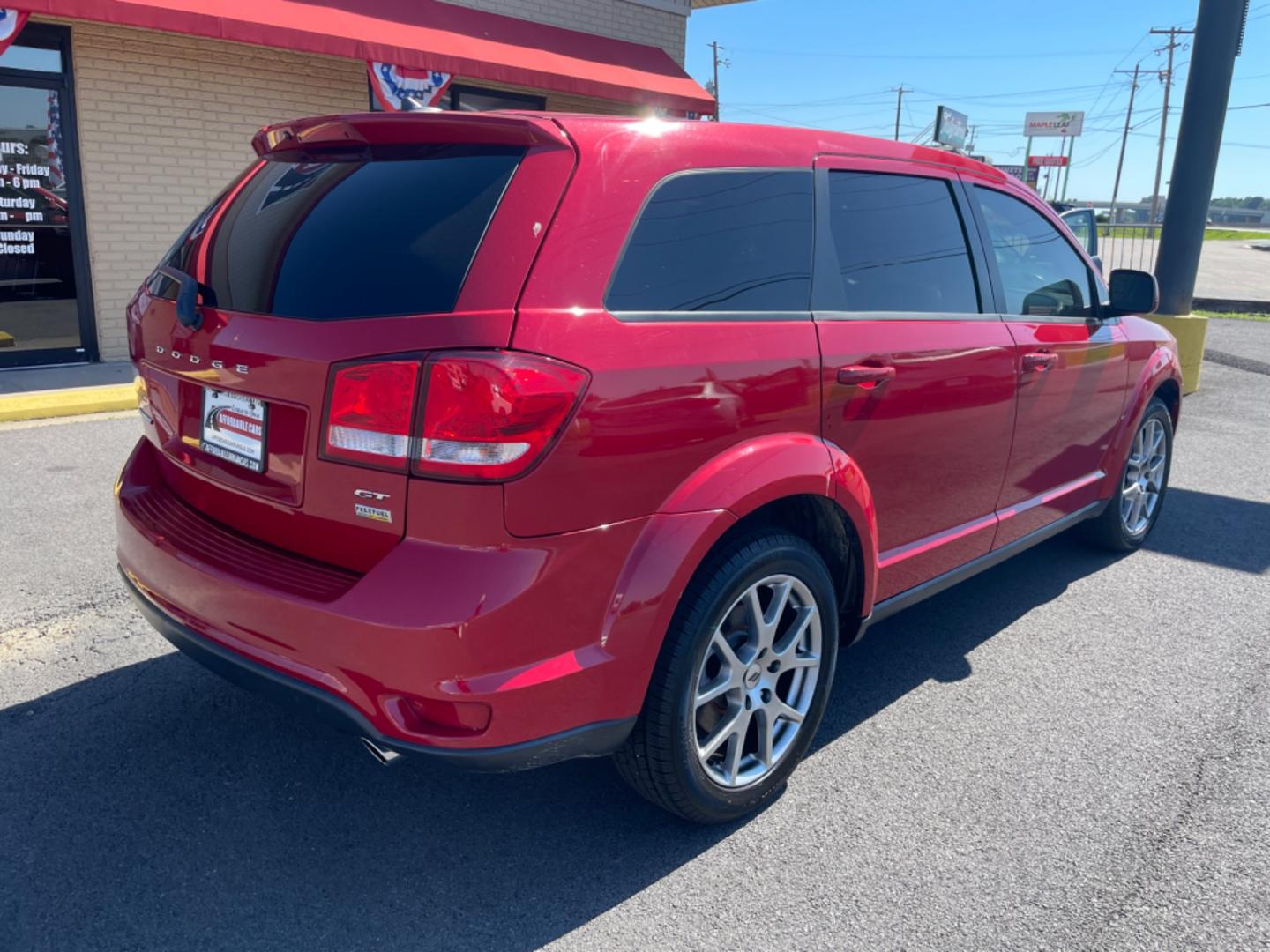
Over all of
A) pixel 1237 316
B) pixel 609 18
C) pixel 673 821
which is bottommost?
pixel 673 821

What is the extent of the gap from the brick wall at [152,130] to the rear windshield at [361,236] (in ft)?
25.1

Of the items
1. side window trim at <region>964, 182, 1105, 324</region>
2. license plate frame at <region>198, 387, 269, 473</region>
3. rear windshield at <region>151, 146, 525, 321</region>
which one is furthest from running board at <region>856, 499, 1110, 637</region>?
A: license plate frame at <region>198, 387, 269, 473</region>

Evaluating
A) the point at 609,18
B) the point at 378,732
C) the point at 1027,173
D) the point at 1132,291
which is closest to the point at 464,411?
the point at 378,732

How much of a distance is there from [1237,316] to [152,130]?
698 inches

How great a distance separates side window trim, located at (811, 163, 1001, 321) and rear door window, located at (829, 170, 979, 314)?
2 centimetres

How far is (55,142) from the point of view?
901 centimetres

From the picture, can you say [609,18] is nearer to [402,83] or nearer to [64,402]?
[402,83]

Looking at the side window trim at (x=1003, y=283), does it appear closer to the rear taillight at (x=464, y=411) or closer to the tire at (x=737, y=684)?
the tire at (x=737, y=684)

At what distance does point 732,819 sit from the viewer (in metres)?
2.79

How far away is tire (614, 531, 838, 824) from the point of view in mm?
2492

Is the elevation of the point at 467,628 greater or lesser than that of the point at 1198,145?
lesser

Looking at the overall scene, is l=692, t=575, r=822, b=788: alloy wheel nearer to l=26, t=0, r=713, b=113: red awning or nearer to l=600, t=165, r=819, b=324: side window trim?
l=600, t=165, r=819, b=324: side window trim

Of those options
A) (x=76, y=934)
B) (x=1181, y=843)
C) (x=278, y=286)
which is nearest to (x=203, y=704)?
(x=76, y=934)

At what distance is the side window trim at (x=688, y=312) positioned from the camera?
7.70 feet
